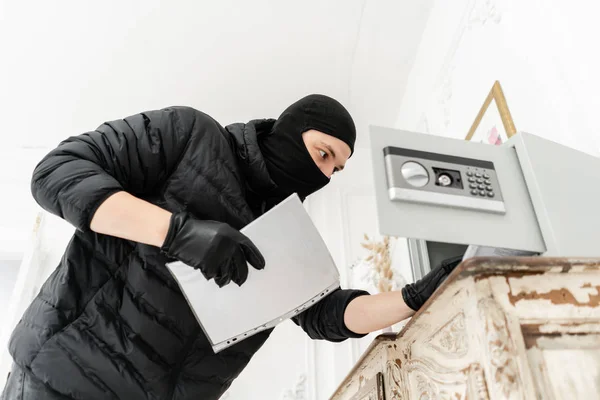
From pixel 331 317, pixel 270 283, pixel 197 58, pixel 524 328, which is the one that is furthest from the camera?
pixel 197 58

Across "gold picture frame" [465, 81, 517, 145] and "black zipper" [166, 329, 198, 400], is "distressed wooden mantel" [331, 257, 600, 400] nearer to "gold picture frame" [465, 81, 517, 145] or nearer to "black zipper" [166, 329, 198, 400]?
"black zipper" [166, 329, 198, 400]

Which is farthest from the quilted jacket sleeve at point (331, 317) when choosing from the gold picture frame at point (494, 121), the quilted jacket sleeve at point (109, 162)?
the gold picture frame at point (494, 121)

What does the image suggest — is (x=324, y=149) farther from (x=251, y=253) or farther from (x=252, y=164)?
(x=251, y=253)

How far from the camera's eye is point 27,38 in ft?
6.36

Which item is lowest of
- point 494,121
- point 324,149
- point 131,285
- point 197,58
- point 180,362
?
point 180,362

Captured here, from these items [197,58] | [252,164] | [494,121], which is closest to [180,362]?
[252,164]

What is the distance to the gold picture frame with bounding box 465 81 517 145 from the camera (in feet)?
3.45

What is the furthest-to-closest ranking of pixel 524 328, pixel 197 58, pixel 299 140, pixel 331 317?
pixel 197 58
pixel 299 140
pixel 331 317
pixel 524 328

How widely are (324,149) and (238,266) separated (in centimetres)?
46

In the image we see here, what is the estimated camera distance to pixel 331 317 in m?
0.89

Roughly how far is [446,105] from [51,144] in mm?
2142

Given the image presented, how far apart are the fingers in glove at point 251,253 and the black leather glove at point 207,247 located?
0.01 metres

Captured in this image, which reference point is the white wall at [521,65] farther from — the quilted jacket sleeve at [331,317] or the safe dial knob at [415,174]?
the quilted jacket sleeve at [331,317]

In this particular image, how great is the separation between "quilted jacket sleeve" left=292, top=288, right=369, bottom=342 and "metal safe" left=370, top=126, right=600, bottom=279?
1.25 feet
